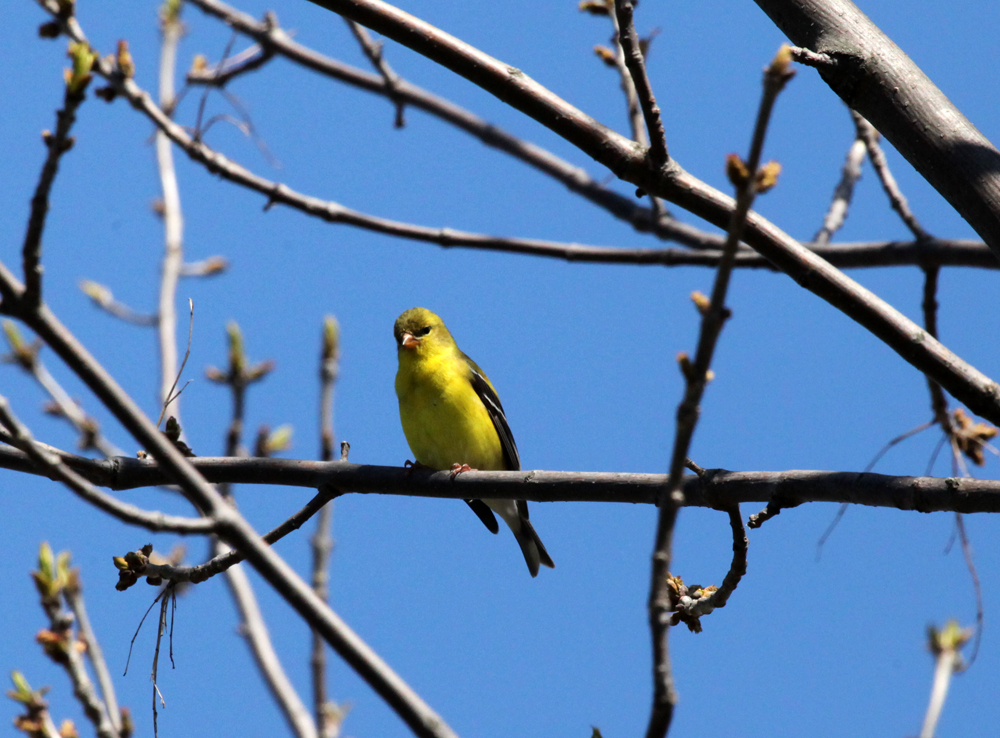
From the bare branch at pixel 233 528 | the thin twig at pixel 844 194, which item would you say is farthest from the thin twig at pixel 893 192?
the bare branch at pixel 233 528

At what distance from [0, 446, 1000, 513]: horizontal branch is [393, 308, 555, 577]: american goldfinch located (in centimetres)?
267

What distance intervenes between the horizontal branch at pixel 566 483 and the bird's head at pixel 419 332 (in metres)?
3.19

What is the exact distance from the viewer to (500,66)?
3357mm

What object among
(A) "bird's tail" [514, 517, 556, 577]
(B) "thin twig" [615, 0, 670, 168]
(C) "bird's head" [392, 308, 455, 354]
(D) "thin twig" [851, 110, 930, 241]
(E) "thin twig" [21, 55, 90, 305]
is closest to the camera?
(E) "thin twig" [21, 55, 90, 305]

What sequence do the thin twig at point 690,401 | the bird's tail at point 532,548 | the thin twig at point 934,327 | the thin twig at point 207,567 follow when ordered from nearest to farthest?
the thin twig at point 690,401
the thin twig at point 207,567
the thin twig at point 934,327
the bird's tail at point 532,548

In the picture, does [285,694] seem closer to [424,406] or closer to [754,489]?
[424,406]

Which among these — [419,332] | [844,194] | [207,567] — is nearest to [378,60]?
[419,332]

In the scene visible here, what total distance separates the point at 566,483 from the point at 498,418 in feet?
12.1

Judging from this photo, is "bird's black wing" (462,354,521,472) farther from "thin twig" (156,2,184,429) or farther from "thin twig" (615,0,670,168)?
"thin twig" (615,0,670,168)

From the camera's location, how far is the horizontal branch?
3.04 meters

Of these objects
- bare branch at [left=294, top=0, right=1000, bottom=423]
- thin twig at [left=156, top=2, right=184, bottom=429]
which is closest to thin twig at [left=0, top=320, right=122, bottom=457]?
thin twig at [left=156, top=2, right=184, bottom=429]

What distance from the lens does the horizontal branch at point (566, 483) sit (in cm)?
304

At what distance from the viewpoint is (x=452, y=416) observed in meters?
6.88

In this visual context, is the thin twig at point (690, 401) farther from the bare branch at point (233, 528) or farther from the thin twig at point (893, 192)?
the thin twig at point (893, 192)
